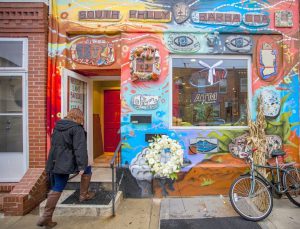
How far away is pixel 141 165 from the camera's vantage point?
15.7ft

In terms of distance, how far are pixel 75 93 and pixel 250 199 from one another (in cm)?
405

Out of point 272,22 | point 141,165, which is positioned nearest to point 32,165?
point 141,165

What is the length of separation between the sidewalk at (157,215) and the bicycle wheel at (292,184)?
15cm

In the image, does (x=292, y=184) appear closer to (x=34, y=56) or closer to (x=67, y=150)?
(x=67, y=150)

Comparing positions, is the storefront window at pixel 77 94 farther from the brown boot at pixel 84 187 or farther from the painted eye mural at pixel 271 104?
the painted eye mural at pixel 271 104

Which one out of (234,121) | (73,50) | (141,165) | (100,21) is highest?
(100,21)

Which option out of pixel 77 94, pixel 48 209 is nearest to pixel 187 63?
pixel 77 94

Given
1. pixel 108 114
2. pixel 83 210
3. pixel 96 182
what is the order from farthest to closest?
pixel 108 114, pixel 96 182, pixel 83 210

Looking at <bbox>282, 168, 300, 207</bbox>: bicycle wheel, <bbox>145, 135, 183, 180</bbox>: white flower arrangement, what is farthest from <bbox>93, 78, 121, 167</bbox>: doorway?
<bbox>282, 168, 300, 207</bbox>: bicycle wheel

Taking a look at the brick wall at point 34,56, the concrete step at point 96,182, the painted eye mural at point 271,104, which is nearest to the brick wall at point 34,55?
the brick wall at point 34,56

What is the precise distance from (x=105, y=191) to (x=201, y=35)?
369 cm

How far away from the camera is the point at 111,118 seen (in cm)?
682

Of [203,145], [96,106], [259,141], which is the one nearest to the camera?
[259,141]

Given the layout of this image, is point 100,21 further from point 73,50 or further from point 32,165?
point 32,165
